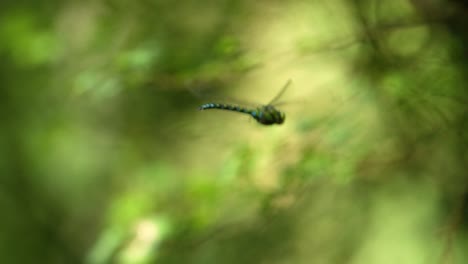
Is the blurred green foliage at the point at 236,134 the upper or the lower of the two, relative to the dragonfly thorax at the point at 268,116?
upper

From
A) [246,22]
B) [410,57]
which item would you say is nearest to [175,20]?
[246,22]

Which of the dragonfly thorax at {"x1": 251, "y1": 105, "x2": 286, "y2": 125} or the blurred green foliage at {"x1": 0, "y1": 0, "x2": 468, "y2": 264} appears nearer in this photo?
the dragonfly thorax at {"x1": 251, "y1": 105, "x2": 286, "y2": 125}

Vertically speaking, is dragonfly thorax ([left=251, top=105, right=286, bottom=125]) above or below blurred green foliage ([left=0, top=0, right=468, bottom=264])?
below

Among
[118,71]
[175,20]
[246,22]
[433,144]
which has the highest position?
[175,20]

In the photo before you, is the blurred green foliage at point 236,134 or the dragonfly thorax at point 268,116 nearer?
the dragonfly thorax at point 268,116

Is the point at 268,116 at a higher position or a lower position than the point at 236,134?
lower

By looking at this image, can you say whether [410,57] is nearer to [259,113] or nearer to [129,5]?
[259,113]

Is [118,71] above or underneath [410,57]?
above

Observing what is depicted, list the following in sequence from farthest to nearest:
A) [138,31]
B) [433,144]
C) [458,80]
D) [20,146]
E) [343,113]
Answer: [20,146]
[138,31]
[433,144]
[343,113]
[458,80]
